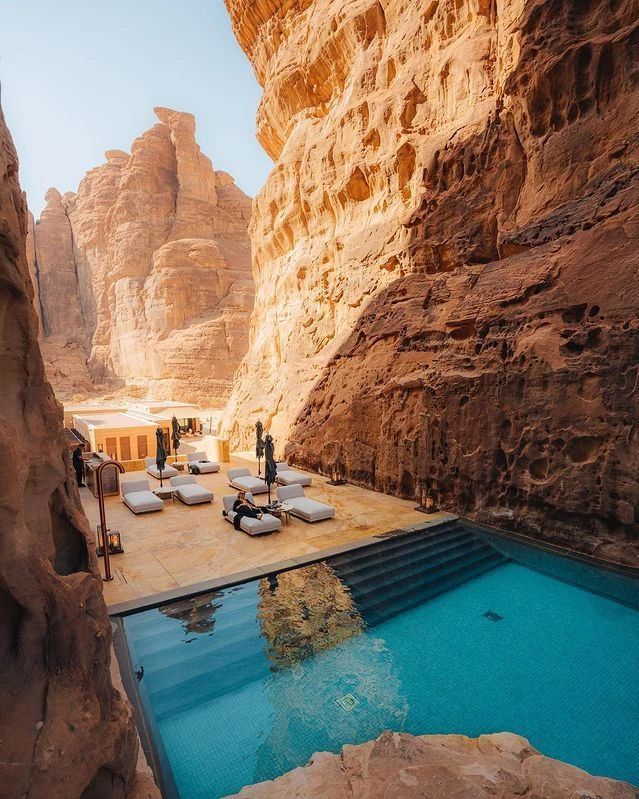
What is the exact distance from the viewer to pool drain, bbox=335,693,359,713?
18.2 ft

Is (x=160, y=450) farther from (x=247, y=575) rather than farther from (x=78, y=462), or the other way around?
(x=247, y=575)

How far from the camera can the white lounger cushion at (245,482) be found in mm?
14812

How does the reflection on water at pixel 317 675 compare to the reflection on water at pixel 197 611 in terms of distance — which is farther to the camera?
the reflection on water at pixel 197 611

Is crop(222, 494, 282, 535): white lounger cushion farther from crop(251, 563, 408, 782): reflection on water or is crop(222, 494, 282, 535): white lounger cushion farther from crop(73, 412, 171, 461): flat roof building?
crop(73, 412, 171, 461): flat roof building

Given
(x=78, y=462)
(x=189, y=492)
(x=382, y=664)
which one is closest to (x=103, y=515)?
(x=189, y=492)

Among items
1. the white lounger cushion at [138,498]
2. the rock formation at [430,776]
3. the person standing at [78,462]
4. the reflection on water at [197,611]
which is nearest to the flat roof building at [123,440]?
the person standing at [78,462]

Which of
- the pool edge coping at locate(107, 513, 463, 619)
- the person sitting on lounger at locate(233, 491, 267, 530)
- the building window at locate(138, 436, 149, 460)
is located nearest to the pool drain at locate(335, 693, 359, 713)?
the pool edge coping at locate(107, 513, 463, 619)

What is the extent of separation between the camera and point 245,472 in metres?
16.3

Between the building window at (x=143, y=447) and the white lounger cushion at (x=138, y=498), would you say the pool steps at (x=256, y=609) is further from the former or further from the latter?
the building window at (x=143, y=447)

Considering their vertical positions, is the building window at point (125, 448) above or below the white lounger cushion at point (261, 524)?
above

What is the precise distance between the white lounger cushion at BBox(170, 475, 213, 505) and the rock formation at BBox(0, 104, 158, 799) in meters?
9.65

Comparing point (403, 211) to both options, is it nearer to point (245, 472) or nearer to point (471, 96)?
point (471, 96)

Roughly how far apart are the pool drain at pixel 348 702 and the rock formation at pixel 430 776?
125 cm

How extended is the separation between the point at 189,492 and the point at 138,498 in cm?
149
